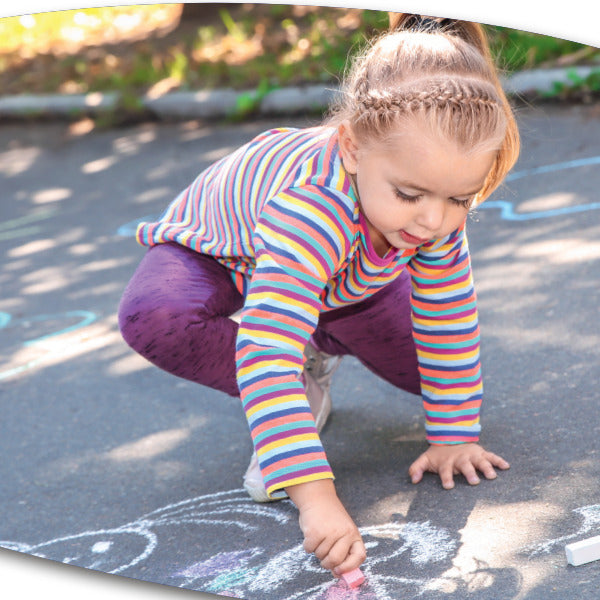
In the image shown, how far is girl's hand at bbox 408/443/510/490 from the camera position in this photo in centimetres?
186

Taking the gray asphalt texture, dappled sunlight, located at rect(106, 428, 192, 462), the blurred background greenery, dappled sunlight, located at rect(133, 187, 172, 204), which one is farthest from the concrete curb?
dappled sunlight, located at rect(106, 428, 192, 462)

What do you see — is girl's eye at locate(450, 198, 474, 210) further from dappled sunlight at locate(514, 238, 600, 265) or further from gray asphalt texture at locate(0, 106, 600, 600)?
dappled sunlight at locate(514, 238, 600, 265)

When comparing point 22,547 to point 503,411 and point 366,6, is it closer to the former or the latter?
point 503,411

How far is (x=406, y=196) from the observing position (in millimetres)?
1580

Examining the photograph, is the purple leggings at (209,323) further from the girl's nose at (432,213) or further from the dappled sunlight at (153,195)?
the dappled sunlight at (153,195)

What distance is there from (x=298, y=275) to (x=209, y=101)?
11.8 ft

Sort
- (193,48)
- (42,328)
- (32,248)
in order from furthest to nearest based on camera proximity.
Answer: (193,48), (32,248), (42,328)

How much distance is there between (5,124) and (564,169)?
354 centimetres

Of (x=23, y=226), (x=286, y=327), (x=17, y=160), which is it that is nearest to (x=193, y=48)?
(x=17, y=160)

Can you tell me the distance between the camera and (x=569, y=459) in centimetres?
186

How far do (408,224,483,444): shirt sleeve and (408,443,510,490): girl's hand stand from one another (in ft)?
0.08

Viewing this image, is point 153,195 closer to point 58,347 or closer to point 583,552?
point 58,347

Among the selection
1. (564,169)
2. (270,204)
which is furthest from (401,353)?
(564,169)

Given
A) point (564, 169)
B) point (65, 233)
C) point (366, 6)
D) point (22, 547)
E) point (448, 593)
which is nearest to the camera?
point (448, 593)
